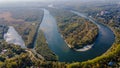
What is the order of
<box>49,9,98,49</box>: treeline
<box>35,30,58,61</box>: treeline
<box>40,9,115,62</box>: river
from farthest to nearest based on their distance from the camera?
<box>49,9,98,49</box>: treeline, <box>40,9,115,62</box>: river, <box>35,30,58,61</box>: treeline

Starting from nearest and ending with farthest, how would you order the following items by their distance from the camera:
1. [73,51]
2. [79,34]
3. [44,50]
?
[73,51] < [44,50] < [79,34]

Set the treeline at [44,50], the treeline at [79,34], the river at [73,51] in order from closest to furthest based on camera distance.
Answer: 1. the treeline at [44,50]
2. the river at [73,51]
3. the treeline at [79,34]

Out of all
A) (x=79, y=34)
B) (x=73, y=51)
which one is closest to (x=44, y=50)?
(x=73, y=51)

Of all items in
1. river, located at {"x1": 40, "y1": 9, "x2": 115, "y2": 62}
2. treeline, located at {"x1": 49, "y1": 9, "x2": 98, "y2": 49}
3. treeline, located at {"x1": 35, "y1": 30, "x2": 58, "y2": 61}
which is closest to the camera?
treeline, located at {"x1": 35, "y1": 30, "x2": 58, "y2": 61}

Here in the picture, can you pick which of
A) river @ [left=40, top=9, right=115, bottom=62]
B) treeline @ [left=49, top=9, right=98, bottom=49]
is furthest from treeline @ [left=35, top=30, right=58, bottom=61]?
treeline @ [left=49, top=9, right=98, bottom=49]

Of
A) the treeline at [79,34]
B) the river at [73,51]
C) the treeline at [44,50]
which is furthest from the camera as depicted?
the treeline at [79,34]

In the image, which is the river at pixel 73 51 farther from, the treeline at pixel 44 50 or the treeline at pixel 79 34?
the treeline at pixel 79 34

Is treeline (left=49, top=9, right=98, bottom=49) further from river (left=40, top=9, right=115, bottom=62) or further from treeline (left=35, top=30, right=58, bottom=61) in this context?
treeline (left=35, top=30, right=58, bottom=61)

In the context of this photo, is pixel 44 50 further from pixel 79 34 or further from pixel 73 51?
pixel 79 34

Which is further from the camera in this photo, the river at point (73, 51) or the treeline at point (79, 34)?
the treeline at point (79, 34)

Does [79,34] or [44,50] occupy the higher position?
[44,50]

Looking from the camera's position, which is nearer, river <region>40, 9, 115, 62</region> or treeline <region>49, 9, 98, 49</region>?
river <region>40, 9, 115, 62</region>

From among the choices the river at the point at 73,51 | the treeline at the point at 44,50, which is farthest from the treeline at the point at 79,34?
the treeline at the point at 44,50
